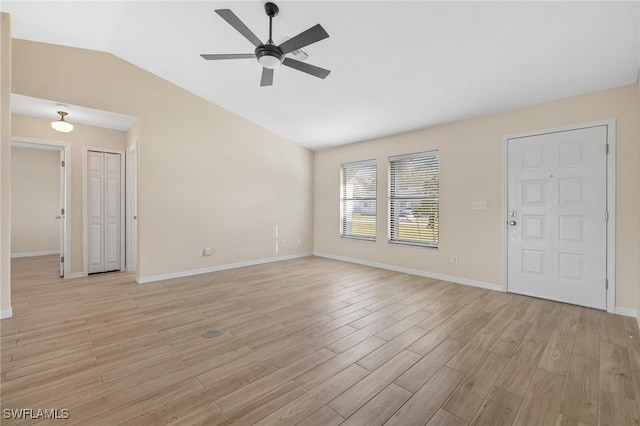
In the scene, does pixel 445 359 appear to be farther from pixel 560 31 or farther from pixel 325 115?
pixel 325 115

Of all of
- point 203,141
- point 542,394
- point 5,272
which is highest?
point 203,141

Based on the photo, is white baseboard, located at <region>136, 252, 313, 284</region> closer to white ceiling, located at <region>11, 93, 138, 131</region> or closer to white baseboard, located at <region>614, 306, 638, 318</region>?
white ceiling, located at <region>11, 93, 138, 131</region>

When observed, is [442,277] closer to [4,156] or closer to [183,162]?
[183,162]

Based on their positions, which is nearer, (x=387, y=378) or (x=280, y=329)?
(x=387, y=378)

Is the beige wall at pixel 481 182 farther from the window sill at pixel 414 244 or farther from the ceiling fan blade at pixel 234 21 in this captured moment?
the ceiling fan blade at pixel 234 21

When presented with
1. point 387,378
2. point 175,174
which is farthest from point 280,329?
point 175,174

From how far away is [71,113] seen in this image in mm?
4191

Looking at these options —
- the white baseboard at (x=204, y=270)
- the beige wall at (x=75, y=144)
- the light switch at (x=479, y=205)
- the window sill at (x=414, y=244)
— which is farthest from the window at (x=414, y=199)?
the beige wall at (x=75, y=144)

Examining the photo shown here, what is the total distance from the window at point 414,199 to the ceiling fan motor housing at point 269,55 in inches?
131

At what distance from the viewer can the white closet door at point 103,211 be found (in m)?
4.90

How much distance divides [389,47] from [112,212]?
5.51m

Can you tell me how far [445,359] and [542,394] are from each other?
2.00ft

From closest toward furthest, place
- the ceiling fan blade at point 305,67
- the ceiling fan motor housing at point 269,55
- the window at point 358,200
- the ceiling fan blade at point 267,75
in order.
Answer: the ceiling fan motor housing at point 269,55 < the ceiling fan blade at point 305,67 < the ceiling fan blade at point 267,75 < the window at point 358,200

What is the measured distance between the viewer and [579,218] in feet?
11.2
